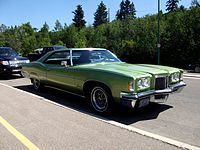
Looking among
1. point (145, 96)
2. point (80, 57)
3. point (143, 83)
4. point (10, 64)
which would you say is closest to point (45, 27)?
point (10, 64)

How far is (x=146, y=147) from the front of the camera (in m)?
4.45

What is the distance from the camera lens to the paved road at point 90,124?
15.4 ft

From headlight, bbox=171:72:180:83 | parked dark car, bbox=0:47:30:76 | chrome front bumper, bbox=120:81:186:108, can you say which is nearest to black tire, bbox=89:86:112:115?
chrome front bumper, bbox=120:81:186:108

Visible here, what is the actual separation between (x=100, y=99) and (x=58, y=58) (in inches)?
97.5

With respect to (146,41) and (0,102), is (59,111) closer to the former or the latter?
(0,102)

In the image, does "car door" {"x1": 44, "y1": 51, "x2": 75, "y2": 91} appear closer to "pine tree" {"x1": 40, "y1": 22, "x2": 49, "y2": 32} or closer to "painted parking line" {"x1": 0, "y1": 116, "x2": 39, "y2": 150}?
"painted parking line" {"x1": 0, "y1": 116, "x2": 39, "y2": 150}

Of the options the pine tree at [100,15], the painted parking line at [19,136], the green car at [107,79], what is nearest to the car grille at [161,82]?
the green car at [107,79]

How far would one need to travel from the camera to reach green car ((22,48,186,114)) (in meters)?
5.92

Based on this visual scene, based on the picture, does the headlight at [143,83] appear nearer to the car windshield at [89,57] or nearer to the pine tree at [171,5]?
the car windshield at [89,57]

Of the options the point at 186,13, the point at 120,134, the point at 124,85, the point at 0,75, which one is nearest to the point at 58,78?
the point at 124,85

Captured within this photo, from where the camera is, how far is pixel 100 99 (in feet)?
21.8

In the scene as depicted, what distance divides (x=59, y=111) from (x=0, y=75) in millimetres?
9363

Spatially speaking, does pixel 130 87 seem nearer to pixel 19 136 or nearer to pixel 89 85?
pixel 89 85

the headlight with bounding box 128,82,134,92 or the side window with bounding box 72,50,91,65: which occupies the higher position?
the side window with bounding box 72,50,91,65
